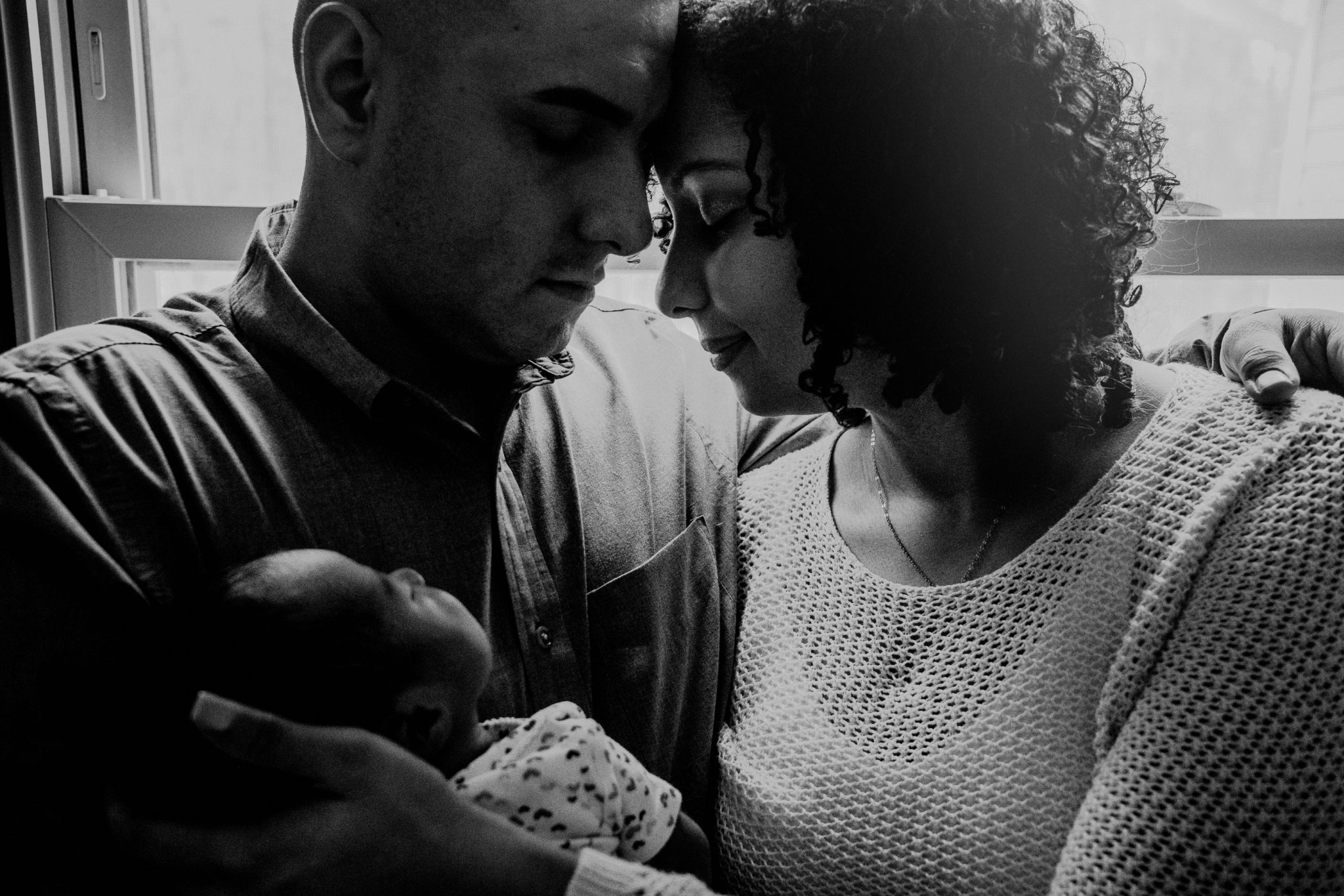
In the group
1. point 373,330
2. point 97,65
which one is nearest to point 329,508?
point 373,330

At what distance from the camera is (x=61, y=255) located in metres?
1.95

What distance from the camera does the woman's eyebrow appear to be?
50.7 inches

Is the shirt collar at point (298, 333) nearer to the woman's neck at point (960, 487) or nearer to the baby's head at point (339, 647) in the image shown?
→ the baby's head at point (339, 647)

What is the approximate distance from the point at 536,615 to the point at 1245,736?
78cm

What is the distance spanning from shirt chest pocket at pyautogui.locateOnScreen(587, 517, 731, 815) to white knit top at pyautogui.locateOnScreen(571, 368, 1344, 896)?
0.05 metres

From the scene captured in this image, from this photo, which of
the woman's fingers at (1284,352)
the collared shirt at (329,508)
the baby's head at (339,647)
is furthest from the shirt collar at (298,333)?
the woman's fingers at (1284,352)

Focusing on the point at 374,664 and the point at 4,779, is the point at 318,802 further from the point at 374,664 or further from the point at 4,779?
the point at 4,779

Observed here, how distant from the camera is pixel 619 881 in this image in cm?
103

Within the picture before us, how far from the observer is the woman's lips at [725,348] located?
4.82ft

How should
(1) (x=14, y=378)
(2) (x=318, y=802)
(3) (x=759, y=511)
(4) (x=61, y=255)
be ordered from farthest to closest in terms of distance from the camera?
(4) (x=61, y=255) < (3) (x=759, y=511) < (1) (x=14, y=378) < (2) (x=318, y=802)

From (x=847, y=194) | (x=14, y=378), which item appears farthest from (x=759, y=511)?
(x=14, y=378)

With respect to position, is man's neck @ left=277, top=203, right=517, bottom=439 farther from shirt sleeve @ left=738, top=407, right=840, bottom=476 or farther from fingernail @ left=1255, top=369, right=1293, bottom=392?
fingernail @ left=1255, top=369, right=1293, bottom=392

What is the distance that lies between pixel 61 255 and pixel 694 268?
1.25 m

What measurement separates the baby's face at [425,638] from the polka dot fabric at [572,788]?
0.06 metres
